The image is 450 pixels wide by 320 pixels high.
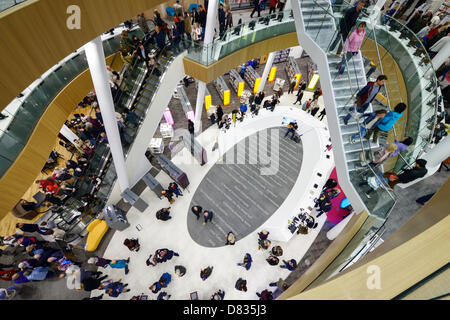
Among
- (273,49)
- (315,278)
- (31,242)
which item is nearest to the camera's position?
(315,278)

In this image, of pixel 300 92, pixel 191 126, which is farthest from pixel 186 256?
pixel 300 92

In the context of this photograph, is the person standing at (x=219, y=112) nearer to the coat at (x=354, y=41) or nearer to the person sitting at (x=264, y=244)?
the coat at (x=354, y=41)

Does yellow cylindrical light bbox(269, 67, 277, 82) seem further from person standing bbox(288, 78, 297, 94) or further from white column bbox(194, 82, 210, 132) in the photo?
white column bbox(194, 82, 210, 132)

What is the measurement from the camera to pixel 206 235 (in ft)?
33.1

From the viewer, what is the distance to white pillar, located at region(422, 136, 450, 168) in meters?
6.76

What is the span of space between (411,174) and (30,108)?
492 inches

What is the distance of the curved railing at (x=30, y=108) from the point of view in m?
6.70

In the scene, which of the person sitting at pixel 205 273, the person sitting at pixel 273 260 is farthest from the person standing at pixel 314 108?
the person sitting at pixel 205 273

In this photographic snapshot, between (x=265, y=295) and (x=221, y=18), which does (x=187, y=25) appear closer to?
(x=221, y=18)

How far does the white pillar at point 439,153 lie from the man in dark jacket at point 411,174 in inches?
79.2

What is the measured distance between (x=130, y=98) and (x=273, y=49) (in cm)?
836

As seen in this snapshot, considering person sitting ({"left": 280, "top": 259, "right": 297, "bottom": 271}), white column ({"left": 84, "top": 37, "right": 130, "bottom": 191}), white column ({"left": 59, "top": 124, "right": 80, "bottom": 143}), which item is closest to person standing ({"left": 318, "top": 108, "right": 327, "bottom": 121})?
person sitting ({"left": 280, "top": 259, "right": 297, "bottom": 271})
